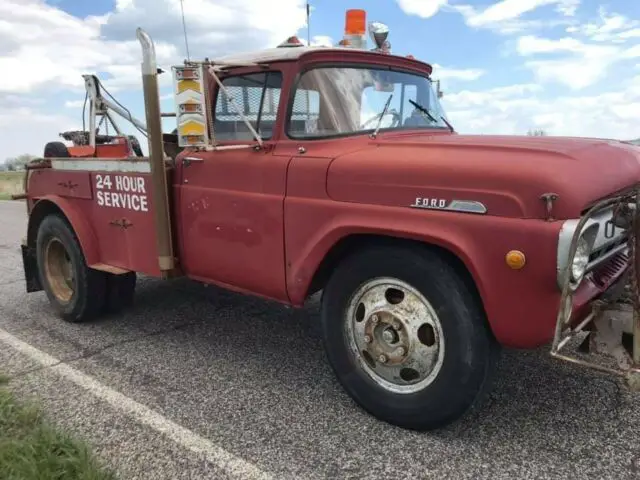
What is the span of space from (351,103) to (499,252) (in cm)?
154

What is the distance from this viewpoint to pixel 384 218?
9.53ft

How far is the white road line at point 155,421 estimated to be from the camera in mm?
2742

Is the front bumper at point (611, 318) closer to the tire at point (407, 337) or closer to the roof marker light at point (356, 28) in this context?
the tire at point (407, 337)

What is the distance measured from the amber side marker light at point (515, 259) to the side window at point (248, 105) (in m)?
1.74

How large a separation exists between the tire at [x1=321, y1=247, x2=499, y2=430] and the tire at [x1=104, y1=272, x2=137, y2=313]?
2587 mm

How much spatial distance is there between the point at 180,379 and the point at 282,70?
2096mm

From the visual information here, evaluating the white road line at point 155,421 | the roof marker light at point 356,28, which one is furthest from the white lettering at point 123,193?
the roof marker light at point 356,28

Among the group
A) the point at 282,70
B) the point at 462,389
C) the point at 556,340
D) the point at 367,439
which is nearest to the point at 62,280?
the point at 282,70

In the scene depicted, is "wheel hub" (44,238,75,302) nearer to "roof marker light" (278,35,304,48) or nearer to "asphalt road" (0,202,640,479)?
"asphalt road" (0,202,640,479)

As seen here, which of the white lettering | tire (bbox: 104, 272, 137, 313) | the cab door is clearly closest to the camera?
the cab door

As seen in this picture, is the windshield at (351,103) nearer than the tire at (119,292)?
Yes

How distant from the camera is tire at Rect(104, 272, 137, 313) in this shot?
16.7 feet

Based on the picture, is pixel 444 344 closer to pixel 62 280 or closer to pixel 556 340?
pixel 556 340

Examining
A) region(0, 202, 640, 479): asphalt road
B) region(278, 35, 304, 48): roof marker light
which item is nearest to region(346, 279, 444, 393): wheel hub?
region(0, 202, 640, 479): asphalt road
